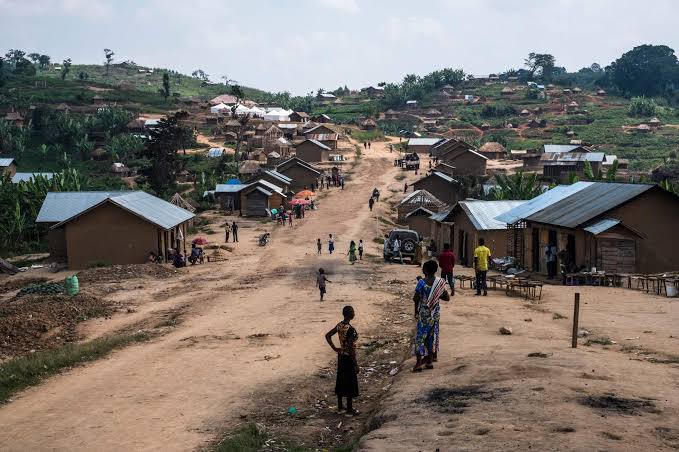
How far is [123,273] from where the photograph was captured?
34250mm

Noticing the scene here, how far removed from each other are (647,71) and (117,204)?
448 feet

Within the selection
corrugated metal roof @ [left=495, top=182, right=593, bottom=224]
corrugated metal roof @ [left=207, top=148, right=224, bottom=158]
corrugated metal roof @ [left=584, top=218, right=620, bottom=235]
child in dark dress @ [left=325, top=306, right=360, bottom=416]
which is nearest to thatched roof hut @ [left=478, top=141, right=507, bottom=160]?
corrugated metal roof @ [left=207, top=148, right=224, bottom=158]

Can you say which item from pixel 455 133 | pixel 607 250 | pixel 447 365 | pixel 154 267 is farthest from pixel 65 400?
pixel 455 133

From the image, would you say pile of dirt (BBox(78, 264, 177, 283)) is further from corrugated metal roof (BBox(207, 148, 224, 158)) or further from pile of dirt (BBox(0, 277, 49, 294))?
corrugated metal roof (BBox(207, 148, 224, 158))

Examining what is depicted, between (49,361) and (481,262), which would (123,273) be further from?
(481,262)

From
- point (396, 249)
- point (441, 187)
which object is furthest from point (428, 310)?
point (441, 187)

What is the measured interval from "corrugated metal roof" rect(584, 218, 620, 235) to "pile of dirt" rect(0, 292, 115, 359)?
53.0 ft

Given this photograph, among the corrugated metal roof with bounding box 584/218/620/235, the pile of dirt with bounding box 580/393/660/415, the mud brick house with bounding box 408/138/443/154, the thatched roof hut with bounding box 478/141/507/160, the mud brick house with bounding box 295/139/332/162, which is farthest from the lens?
the mud brick house with bounding box 408/138/443/154

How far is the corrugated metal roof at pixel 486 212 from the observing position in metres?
35.0

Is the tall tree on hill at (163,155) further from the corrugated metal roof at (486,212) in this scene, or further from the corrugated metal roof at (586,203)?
the corrugated metal roof at (586,203)

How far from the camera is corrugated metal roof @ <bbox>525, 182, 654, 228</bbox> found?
27.2m

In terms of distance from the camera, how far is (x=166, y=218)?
39.8m

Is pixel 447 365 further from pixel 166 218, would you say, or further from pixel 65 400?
pixel 166 218

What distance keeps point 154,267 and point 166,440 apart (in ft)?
81.1
